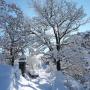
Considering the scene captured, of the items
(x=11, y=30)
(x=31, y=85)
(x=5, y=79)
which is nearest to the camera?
(x=5, y=79)

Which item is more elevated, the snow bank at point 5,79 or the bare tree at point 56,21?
the bare tree at point 56,21

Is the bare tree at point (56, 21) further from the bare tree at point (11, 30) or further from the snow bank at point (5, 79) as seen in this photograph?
the snow bank at point (5, 79)

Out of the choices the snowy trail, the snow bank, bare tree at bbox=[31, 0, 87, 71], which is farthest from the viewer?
bare tree at bbox=[31, 0, 87, 71]

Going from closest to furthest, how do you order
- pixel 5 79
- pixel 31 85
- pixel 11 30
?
pixel 5 79, pixel 31 85, pixel 11 30

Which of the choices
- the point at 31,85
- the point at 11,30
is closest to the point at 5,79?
the point at 31,85

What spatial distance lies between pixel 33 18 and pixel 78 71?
23.5 feet

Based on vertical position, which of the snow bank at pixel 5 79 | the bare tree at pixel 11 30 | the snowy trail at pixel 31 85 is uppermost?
the bare tree at pixel 11 30

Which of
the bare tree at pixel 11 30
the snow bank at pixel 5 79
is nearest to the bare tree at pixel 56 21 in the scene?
the bare tree at pixel 11 30

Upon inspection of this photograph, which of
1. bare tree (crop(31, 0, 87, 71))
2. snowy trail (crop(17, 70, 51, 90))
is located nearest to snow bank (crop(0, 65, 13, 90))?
snowy trail (crop(17, 70, 51, 90))

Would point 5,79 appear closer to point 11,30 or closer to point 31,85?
point 31,85

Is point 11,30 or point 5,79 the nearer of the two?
point 5,79

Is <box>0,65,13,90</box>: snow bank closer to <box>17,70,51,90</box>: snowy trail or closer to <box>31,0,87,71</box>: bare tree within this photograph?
<box>17,70,51,90</box>: snowy trail

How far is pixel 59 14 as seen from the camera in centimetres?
2080

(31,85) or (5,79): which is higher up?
(5,79)
